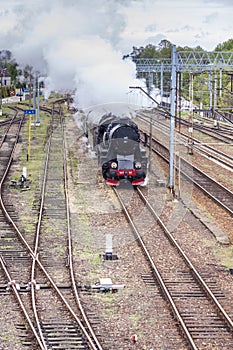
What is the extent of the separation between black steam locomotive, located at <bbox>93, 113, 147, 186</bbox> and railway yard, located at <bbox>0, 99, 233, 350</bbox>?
54 cm

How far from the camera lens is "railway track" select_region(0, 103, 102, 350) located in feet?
32.2

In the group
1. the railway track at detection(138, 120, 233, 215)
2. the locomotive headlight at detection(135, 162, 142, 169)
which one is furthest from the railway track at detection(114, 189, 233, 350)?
the locomotive headlight at detection(135, 162, 142, 169)

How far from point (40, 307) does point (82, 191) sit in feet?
34.5

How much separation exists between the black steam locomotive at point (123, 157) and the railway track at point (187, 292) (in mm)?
5511

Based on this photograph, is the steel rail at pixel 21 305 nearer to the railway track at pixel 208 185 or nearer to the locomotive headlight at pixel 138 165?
the railway track at pixel 208 185

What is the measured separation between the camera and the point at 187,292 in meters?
11.8

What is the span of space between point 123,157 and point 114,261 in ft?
28.5

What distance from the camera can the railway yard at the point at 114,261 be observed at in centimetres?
→ 1002

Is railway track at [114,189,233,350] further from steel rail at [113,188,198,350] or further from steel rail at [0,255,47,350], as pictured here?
steel rail at [0,255,47,350]

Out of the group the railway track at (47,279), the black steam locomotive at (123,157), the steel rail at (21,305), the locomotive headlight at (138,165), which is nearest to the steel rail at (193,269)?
the railway track at (47,279)

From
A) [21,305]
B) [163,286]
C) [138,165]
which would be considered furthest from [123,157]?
[21,305]

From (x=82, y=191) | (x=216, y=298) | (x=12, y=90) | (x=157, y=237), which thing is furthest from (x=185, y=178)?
(x=12, y=90)

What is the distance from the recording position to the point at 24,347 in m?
9.43

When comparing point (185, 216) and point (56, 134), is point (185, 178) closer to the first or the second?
point (185, 216)
